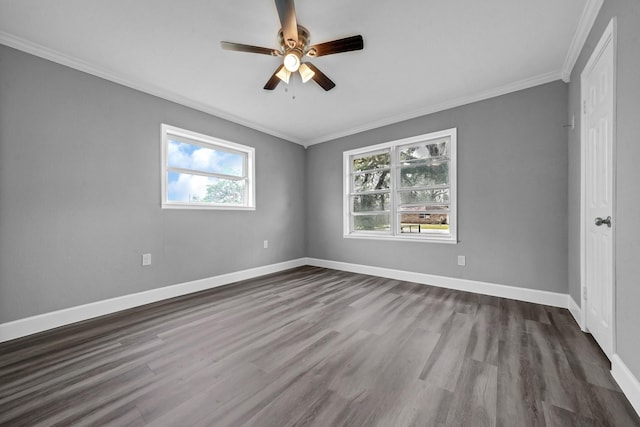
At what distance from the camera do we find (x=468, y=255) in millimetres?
3273

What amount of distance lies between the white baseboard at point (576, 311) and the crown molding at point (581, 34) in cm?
237

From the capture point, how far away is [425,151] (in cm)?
375

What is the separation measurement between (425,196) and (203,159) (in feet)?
11.2

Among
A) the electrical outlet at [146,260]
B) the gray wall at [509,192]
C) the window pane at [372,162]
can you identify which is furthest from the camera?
the window pane at [372,162]

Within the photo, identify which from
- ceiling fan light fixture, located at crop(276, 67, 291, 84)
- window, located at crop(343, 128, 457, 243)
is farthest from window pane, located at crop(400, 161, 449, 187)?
ceiling fan light fixture, located at crop(276, 67, 291, 84)

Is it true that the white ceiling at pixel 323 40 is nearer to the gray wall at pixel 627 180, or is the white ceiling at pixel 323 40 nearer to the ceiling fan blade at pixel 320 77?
the ceiling fan blade at pixel 320 77

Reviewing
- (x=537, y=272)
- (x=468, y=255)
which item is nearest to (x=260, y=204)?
(x=468, y=255)

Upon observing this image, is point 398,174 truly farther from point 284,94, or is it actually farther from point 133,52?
point 133,52

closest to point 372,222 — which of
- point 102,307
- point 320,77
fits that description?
point 320,77

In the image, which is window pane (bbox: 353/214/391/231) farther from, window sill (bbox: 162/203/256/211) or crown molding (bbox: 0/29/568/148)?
window sill (bbox: 162/203/256/211)

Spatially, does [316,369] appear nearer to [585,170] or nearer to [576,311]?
[576,311]

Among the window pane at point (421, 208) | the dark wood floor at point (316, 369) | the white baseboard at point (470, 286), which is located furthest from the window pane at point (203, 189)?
the window pane at point (421, 208)

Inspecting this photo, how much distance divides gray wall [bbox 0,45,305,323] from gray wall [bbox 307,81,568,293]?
3303 millimetres

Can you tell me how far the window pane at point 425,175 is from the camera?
11.7 ft
